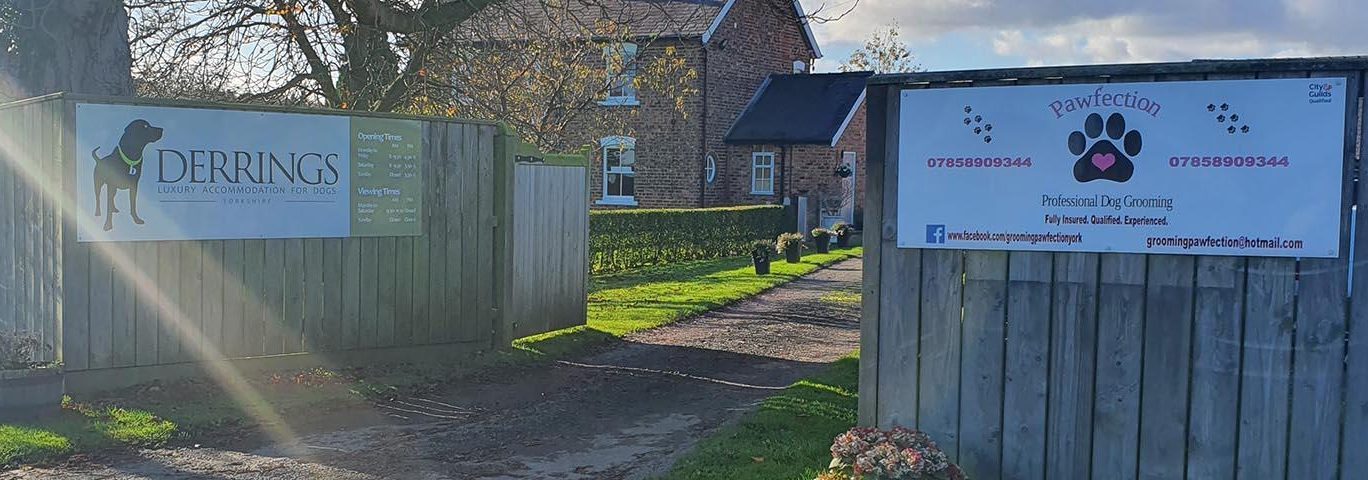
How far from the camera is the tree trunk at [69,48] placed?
10281mm

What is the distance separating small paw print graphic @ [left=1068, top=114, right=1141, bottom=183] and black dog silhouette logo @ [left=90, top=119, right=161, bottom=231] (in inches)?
263

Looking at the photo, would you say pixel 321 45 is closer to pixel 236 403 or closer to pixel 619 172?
pixel 236 403

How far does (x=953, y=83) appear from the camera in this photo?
507cm

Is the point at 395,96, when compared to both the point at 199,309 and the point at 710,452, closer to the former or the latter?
the point at 199,309

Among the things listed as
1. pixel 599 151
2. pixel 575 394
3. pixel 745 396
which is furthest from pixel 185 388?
pixel 599 151

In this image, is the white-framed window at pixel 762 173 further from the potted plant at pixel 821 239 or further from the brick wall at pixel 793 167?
the potted plant at pixel 821 239

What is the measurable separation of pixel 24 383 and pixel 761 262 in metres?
13.6

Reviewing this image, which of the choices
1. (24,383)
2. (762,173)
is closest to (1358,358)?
(24,383)

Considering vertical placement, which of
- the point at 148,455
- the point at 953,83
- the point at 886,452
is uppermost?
the point at 953,83

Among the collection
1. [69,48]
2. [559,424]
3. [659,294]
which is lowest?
[559,424]

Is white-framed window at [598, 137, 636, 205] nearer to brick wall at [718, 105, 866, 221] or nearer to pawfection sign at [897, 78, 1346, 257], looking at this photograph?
brick wall at [718, 105, 866, 221]

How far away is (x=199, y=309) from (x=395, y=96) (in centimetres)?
589

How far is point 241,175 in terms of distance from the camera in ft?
29.7

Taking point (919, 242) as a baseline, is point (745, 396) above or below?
below
